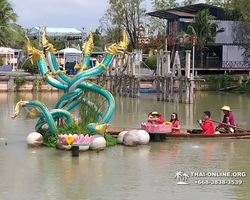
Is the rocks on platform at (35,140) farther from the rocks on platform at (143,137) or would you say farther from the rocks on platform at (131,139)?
the rocks on platform at (143,137)

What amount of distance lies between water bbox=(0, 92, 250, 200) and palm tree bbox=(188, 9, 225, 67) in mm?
29162

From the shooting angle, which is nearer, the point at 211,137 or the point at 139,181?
the point at 139,181

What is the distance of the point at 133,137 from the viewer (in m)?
14.8

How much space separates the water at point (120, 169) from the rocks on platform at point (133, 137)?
19 cm

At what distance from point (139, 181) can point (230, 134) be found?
5.62m

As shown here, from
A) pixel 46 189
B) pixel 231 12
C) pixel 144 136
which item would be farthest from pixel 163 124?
pixel 231 12

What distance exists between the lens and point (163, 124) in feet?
50.2

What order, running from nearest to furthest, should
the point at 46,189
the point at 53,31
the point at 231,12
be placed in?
the point at 46,189 < the point at 231,12 < the point at 53,31

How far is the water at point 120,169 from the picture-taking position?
1038 centimetres

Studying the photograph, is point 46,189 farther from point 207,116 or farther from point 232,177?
point 207,116

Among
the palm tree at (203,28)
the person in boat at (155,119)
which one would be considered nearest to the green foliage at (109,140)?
the person in boat at (155,119)

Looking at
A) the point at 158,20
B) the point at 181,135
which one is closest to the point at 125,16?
the point at 158,20

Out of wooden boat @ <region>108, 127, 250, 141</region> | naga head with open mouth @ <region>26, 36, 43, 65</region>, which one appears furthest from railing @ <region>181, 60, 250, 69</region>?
naga head with open mouth @ <region>26, 36, 43, 65</region>

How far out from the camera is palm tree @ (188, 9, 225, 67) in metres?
45.0
